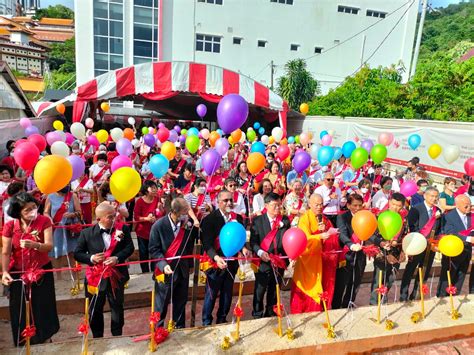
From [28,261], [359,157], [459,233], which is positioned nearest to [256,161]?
[359,157]

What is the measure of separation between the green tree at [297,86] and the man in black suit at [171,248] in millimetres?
21122

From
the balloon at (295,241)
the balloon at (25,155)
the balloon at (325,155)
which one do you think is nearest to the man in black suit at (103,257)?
the balloon at (295,241)

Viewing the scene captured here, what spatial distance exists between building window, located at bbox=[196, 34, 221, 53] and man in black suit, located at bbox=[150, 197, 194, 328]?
26.8 m

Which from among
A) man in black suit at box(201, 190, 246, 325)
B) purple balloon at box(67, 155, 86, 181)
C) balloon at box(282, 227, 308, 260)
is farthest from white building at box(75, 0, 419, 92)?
balloon at box(282, 227, 308, 260)

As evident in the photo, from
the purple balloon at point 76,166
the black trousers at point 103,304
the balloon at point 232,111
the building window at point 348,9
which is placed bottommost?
the black trousers at point 103,304

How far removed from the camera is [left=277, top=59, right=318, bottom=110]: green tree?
23.3 metres

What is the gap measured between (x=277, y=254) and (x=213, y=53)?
26.9 metres

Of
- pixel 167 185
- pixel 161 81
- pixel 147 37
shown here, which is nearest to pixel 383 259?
pixel 167 185

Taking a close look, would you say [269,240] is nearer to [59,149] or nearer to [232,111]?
[232,111]

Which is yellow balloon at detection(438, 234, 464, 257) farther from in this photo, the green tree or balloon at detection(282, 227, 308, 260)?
the green tree

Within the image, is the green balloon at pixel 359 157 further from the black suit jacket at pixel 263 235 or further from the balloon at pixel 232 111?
the black suit jacket at pixel 263 235

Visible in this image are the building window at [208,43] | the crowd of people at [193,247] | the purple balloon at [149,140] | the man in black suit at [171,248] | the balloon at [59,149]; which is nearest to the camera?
the crowd of people at [193,247]

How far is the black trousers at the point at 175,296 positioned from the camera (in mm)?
3404

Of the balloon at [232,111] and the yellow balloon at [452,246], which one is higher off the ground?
the balloon at [232,111]
